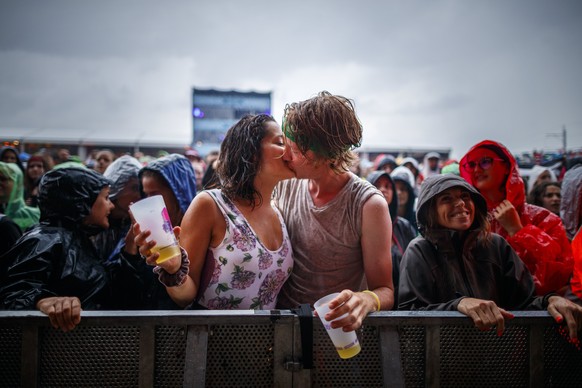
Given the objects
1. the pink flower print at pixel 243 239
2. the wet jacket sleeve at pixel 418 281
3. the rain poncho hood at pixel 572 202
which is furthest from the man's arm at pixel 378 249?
the rain poncho hood at pixel 572 202

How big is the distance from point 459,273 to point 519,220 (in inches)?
49.9

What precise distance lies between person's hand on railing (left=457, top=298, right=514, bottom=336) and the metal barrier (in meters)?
0.04

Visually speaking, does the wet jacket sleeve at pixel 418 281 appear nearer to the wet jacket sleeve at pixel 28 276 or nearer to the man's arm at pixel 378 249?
the man's arm at pixel 378 249

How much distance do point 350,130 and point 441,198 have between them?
84 cm

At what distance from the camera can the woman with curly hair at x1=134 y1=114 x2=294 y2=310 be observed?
5.90 ft

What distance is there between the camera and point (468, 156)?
11.2 feet

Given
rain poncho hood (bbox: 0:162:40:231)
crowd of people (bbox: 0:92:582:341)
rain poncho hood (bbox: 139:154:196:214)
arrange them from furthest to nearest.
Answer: rain poncho hood (bbox: 0:162:40:231) < rain poncho hood (bbox: 139:154:196:214) < crowd of people (bbox: 0:92:582:341)

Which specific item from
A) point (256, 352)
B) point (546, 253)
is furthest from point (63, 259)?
point (546, 253)

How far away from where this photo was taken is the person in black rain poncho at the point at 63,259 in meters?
1.60

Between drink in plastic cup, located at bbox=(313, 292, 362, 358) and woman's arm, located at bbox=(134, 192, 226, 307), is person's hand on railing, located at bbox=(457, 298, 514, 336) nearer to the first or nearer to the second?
drink in plastic cup, located at bbox=(313, 292, 362, 358)

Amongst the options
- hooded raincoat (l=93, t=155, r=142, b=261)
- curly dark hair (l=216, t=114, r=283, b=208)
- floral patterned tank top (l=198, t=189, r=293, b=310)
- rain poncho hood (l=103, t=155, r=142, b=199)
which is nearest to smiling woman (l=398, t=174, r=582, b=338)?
floral patterned tank top (l=198, t=189, r=293, b=310)

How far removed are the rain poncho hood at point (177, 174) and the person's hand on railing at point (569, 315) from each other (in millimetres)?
2384

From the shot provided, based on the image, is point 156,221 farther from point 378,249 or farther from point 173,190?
point 173,190

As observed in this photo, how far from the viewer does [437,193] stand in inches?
89.1
